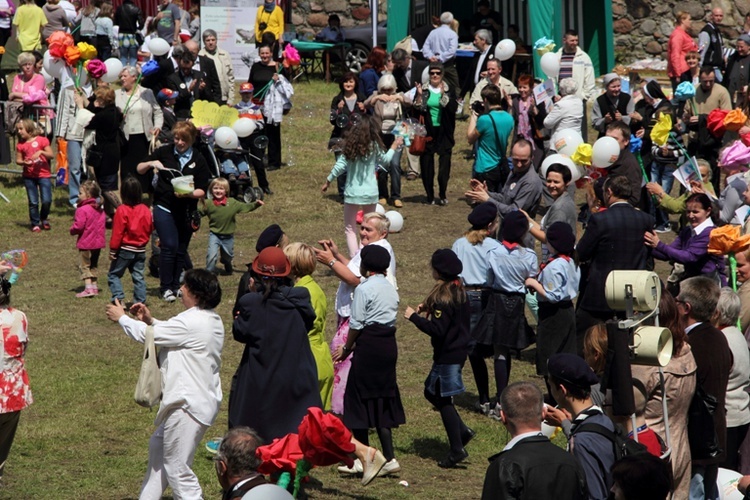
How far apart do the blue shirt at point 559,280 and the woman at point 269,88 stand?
362 inches

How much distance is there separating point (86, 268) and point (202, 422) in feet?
20.5

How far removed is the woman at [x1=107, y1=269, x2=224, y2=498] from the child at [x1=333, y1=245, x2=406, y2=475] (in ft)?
3.76

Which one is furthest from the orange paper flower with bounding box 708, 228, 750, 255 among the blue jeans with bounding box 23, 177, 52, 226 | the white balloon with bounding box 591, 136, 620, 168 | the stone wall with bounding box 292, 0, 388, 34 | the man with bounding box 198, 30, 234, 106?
the stone wall with bounding box 292, 0, 388, 34

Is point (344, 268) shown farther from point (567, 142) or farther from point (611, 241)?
point (567, 142)

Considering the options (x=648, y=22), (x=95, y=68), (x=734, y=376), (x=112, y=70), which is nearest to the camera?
(x=734, y=376)

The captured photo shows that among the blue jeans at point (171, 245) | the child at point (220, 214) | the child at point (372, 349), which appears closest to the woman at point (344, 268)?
the child at point (372, 349)

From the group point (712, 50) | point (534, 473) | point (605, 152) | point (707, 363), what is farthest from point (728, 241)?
Result: point (712, 50)

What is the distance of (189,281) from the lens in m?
6.59

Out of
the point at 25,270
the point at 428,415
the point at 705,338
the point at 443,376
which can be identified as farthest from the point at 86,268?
the point at 705,338

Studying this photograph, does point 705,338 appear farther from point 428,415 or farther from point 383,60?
point 383,60

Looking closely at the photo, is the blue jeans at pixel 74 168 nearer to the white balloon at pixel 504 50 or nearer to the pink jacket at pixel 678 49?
the white balloon at pixel 504 50

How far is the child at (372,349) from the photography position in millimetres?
7449

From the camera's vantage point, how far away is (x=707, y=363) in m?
6.24

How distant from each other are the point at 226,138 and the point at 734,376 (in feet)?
29.4
